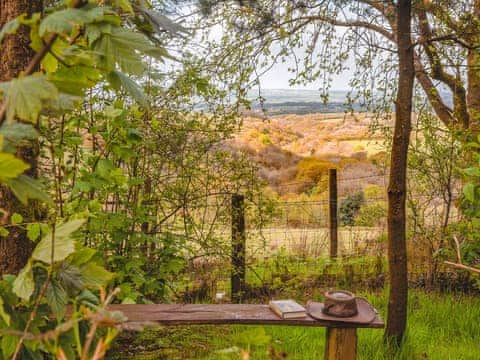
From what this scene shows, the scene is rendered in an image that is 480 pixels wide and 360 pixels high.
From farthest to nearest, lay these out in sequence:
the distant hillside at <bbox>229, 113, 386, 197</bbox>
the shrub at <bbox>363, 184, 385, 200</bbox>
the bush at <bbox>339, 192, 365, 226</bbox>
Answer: the distant hillside at <bbox>229, 113, 386, 197</bbox>
the shrub at <bbox>363, 184, 385, 200</bbox>
the bush at <bbox>339, 192, 365, 226</bbox>

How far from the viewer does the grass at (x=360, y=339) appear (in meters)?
3.17

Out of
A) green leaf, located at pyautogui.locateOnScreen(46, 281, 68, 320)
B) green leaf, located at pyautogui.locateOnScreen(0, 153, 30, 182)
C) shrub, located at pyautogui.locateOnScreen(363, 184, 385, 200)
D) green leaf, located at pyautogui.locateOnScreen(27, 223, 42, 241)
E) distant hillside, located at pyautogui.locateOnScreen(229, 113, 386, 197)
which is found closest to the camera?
green leaf, located at pyautogui.locateOnScreen(0, 153, 30, 182)

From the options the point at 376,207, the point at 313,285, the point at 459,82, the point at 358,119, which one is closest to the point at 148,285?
the point at 313,285

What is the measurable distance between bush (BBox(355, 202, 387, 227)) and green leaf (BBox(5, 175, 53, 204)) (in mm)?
5182

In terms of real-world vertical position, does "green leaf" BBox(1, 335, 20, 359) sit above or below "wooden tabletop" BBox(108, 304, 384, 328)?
above

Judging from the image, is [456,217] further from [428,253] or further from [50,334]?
[50,334]

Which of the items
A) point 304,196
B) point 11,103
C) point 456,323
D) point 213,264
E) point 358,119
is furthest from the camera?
point 304,196

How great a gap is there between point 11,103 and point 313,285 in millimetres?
4816

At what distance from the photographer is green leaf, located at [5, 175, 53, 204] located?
669 millimetres

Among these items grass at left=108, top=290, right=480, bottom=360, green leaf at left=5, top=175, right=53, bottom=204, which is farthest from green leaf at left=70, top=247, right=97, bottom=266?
grass at left=108, top=290, right=480, bottom=360

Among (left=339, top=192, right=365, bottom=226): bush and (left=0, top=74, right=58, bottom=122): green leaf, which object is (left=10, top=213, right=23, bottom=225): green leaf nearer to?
(left=0, top=74, right=58, bottom=122): green leaf

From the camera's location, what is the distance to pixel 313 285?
517 cm

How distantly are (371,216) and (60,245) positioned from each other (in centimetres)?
520

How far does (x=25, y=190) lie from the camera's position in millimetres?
676
